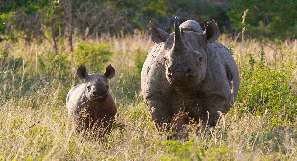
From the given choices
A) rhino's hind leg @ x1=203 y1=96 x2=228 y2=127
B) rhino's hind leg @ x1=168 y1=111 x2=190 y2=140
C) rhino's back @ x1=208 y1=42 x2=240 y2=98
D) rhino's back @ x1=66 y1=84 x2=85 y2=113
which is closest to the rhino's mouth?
rhino's back @ x1=66 y1=84 x2=85 y2=113

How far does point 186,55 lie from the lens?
6.62 meters

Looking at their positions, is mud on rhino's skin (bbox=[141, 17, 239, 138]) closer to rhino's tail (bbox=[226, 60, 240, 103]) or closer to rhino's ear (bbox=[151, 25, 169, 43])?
rhino's ear (bbox=[151, 25, 169, 43])

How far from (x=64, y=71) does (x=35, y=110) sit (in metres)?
3.12

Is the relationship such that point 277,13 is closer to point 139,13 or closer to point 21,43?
point 21,43

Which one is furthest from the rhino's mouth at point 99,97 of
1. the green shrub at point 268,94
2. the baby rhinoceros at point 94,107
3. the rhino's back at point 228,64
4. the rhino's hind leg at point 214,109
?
the green shrub at point 268,94

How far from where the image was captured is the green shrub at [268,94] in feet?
→ 30.8

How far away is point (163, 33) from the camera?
7.29 m

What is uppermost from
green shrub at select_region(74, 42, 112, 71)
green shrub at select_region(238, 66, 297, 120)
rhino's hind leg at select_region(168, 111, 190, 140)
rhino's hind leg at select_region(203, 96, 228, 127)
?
rhino's hind leg at select_region(203, 96, 228, 127)

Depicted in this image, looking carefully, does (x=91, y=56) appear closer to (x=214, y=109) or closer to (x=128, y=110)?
(x=128, y=110)

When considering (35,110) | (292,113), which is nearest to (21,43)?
(35,110)

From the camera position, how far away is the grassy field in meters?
6.51

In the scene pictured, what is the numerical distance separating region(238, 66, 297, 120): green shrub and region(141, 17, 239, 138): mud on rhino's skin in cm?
203

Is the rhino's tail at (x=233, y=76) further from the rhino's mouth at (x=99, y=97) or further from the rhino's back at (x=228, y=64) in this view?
the rhino's mouth at (x=99, y=97)

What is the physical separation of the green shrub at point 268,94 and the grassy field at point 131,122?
0.5 inches
